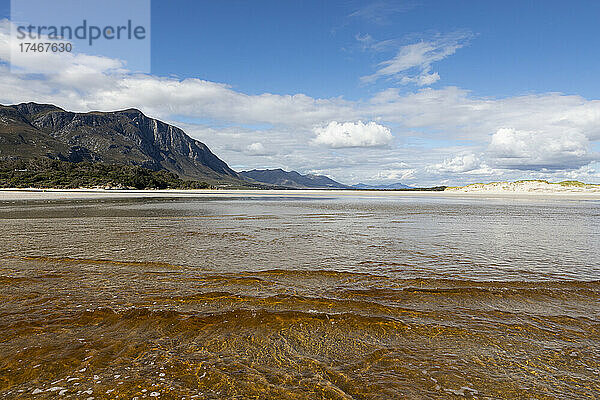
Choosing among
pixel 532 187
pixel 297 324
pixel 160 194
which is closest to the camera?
pixel 297 324

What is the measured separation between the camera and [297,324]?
7559 mm

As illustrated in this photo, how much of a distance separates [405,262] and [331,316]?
6.61 metres

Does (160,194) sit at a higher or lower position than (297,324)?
higher

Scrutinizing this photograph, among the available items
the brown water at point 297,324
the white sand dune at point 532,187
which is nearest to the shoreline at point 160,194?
the white sand dune at point 532,187

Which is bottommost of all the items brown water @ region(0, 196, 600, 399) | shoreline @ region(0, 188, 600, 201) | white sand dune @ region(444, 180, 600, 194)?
brown water @ region(0, 196, 600, 399)

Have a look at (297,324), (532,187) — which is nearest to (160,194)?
(297,324)

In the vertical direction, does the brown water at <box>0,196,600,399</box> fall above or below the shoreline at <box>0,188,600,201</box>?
below

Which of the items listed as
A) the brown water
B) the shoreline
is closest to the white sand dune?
the shoreline

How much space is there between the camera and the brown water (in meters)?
5.24

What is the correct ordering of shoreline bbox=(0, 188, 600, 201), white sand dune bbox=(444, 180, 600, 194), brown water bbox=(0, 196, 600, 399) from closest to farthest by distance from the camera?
brown water bbox=(0, 196, 600, 399)
shoreline bbox=(0, 188, 600, 201)
white sand dune bbox=(444, 180, 600, 194)

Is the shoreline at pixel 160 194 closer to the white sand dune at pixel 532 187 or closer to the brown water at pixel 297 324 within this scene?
the white sand dune at pixel 532 187

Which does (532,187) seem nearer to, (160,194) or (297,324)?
(160,194)

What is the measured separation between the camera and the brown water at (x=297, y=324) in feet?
17.2

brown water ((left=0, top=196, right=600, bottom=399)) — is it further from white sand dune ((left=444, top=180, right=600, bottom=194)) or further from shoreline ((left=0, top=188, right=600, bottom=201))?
white sand dune ((left=444, top=180, right=600, bottom=194))
